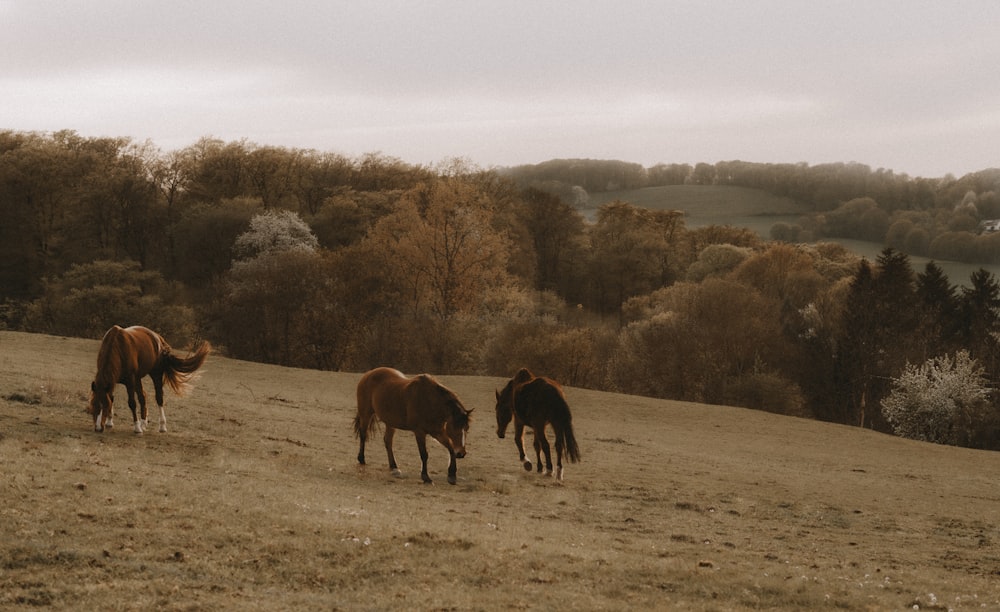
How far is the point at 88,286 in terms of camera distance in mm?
58812

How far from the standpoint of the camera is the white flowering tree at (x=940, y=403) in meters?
51.4

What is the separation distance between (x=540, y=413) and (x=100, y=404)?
32.4 ft

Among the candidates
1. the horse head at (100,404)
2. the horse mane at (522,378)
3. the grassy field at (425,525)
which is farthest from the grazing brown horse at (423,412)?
the horse head at (100,404)

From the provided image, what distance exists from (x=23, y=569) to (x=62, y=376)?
760 inches

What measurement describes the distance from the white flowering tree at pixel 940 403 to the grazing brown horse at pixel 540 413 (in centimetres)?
3972

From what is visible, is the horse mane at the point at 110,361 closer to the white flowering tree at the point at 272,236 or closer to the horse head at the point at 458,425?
the horse head at the point at 458,425

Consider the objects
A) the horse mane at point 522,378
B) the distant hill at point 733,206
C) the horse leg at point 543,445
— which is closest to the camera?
the horse leg at point 543,445

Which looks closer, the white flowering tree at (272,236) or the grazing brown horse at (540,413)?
the grazing brown horse at (540,413)

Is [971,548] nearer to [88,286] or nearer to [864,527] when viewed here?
[864,527]

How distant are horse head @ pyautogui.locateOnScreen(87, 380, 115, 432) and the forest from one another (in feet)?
124

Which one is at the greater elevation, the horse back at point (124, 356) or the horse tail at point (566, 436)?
the horse back at point (124, 356)

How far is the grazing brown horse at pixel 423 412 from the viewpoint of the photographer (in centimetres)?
1752

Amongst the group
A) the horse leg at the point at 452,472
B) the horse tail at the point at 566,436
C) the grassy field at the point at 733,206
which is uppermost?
the grassy field at the point at 733,206

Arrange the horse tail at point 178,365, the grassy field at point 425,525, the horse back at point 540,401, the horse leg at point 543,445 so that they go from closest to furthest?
the grassy field at point 425,525 < the horse tail at point 178,365 < the horse back at point 540,401 < the horse leg at point 543,445
